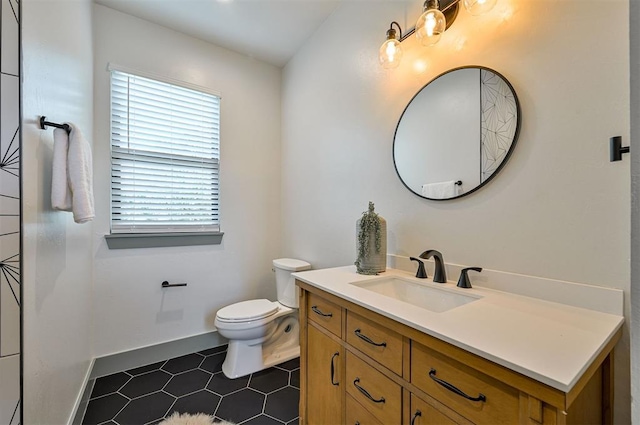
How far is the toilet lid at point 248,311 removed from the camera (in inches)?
76.9

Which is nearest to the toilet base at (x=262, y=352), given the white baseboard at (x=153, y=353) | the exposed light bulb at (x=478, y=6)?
the white baseboard at (x=153, y=353)

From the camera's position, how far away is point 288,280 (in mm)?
2273

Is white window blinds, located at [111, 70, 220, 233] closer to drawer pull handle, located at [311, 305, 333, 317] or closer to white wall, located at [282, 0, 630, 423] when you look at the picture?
white wall, located at [282, 0, 630, 423]

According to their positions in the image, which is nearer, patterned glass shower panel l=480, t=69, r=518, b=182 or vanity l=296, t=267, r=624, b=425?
vanity l=296, t=267, r=624, b=425

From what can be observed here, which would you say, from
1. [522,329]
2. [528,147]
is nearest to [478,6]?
[528,147]

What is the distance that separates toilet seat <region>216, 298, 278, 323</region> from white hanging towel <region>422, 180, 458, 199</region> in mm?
1416

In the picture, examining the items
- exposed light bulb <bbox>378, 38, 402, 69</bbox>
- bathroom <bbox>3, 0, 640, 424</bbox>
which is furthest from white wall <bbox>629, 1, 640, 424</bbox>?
exposed light bulb <bbox>378, 38, 402, 69</bbox>

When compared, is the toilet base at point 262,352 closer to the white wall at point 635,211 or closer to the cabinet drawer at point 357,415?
the cabinet drawer at point 357,415

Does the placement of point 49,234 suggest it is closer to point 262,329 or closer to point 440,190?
point 262,329

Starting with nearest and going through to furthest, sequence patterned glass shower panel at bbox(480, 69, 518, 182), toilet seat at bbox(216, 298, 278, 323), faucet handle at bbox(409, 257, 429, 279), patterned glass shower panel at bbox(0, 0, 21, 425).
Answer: patterned glass shower panel at bbox(0, 0, 21, 425)
patterned glass shower panel at bbox(480, 69, 518, 182)
faucet handle at bbox(409, 257, 429, 279)
toilet seat at bbox(216, 298, 278, 323)

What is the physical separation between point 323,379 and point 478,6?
178 cm

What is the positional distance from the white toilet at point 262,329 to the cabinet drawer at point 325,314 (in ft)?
2.66

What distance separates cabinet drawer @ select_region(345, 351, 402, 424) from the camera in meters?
0.90

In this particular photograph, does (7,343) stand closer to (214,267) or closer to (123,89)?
(214,267)
